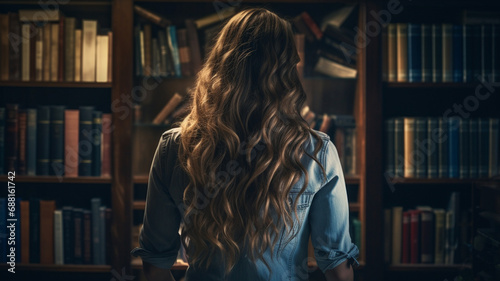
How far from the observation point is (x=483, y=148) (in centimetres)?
200

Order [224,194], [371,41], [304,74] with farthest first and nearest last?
[304,74]
[371,41]
[224,194]

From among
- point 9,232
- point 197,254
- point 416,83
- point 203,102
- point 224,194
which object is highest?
point 416,83

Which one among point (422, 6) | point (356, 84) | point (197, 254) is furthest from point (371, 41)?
point (197, 254)

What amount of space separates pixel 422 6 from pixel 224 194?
178cm

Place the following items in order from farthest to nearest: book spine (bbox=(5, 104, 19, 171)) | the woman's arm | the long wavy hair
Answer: book spine (bbox=(5, 104, 19, 171)), the woman's arm, the long wavy hair

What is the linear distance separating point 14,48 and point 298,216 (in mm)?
1630

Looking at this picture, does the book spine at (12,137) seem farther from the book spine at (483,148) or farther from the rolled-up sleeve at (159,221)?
the book spine at (483,148)

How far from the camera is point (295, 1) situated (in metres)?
1.97

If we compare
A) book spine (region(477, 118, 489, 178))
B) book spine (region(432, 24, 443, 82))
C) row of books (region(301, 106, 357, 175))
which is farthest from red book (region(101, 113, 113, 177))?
book spine (region(477, 118, 489, 178))

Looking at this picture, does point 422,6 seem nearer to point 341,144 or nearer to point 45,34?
point 341,144

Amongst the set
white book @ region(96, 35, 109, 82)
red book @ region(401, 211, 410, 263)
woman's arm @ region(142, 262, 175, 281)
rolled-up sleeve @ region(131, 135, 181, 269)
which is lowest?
red book @ region(401, 211, 410, 263)

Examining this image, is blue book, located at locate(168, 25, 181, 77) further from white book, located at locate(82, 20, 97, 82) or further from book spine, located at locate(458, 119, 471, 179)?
book spine, located at locate(458, 119, 471, 179)

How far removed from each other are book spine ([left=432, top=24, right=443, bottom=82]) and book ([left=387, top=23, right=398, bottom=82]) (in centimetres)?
17

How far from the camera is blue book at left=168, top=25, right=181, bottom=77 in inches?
79.8
